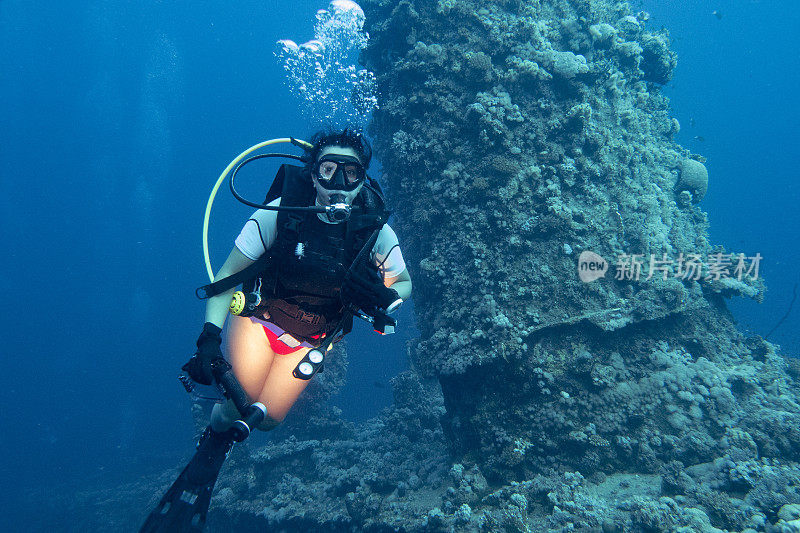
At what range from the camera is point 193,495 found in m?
3.09

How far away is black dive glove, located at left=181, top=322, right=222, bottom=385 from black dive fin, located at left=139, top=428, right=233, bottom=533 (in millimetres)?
823

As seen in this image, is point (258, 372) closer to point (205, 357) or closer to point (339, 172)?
point (205, 357)

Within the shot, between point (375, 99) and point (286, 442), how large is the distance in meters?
11.1


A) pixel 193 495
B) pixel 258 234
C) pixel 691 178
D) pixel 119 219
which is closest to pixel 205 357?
pixel 258 234

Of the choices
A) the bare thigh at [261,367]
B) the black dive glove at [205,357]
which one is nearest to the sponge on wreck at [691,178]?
the bare thigh at [261,367]

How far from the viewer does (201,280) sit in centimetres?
5834

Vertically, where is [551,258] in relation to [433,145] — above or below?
below

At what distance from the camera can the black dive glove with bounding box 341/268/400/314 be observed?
2.68 m

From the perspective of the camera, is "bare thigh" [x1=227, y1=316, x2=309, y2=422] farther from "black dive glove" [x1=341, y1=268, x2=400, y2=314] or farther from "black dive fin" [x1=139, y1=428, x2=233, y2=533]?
"black dive glove" [x1=341, y1=268, x2=400, y2=314]

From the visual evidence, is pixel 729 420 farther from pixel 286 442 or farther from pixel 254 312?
pixel 286 442

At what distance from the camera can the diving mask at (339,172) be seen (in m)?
2.79

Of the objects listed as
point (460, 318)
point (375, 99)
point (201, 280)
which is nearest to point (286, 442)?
point (460, 318)

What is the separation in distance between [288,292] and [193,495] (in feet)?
6.74

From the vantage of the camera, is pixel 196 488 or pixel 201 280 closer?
pixel 196 488
